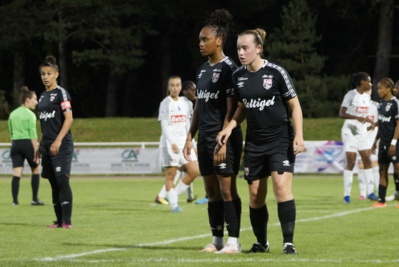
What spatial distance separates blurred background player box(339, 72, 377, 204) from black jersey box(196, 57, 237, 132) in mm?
9068

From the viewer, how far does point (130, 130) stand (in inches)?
1866

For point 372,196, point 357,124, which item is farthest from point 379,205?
point 357,124

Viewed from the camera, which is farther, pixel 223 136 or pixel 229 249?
pixel 229 249

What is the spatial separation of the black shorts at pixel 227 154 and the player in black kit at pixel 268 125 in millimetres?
275

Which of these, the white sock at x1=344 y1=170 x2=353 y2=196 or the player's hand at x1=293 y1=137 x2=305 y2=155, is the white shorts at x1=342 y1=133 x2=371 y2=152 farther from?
the player's hand at x1=293 y1=137 x2=305 y2=155

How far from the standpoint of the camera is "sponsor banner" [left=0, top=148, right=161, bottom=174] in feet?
111

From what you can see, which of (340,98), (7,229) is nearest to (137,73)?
(340,98)

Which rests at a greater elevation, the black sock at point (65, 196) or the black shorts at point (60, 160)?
the black shorts at point (60, 160)

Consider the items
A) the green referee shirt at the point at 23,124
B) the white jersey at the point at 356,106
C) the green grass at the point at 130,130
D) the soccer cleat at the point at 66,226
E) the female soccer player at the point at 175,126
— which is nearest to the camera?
the soccer cleat at the point at 66,226

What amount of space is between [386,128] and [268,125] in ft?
28.6

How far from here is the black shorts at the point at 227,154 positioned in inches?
412

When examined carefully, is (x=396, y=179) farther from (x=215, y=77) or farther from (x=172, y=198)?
(x=215, y=77)

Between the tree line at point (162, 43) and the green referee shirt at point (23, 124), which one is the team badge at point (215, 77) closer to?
the green referee shirt at point (23, 124)

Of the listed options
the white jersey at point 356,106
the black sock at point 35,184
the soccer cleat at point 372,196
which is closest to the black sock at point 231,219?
the white jersey at point 356,106
